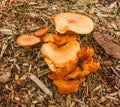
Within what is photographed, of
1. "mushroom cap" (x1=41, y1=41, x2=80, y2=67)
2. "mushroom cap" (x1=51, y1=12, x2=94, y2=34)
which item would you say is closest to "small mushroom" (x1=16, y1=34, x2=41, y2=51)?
"mushroom cap" (x1=41, y1=41, x2=80, y2=67)

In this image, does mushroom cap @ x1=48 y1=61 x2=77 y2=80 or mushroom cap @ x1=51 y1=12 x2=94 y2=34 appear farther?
mushroom cap @ x1=51 y1=12 x2=94 y2=34

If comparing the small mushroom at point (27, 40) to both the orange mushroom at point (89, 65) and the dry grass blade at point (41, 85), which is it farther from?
the orange mushroom at point (89, 65)

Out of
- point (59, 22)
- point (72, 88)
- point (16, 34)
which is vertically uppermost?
point (59, 22)

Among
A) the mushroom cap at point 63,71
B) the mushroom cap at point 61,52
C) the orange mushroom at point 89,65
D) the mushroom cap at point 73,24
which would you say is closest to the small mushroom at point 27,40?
the mushroom cap at point 61,52

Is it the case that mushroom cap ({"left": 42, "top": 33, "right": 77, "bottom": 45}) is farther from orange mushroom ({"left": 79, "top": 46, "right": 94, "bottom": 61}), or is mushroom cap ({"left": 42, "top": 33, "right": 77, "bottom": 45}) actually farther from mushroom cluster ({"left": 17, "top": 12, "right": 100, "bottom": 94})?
orange mushroom ({"left": 79, "top": 46, "right": 94, "bottom": 61})

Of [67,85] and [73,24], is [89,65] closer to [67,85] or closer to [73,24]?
[67,85]

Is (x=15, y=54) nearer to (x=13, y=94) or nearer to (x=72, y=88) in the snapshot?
(x=13, y=94)

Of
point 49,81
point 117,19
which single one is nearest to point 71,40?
point 49,81
